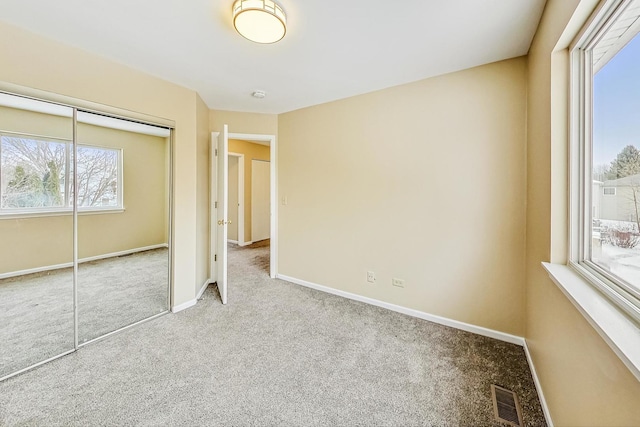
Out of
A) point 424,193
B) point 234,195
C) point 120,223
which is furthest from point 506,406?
point 234,195

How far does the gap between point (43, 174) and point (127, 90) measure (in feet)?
3.38

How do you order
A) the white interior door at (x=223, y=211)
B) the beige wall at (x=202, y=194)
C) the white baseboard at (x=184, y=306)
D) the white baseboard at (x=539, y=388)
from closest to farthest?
the white baseboard at (x=539, y=388) < the white baseboard at (x=184, y=306) < the white interior door at (x=223, y=211) < the beige wall at (x=202, y=194)

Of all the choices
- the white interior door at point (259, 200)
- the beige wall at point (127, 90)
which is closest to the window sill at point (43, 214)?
the beige wall at point (127, 90)

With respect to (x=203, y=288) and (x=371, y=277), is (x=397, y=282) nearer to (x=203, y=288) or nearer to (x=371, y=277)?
(x=371, y=277)

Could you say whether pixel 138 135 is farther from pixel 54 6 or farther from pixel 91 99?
pixel 54 6

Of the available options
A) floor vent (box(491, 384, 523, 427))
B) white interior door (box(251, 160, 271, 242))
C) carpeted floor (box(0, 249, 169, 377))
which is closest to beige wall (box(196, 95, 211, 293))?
carpeted floor (box(0, 249, 169, 377))

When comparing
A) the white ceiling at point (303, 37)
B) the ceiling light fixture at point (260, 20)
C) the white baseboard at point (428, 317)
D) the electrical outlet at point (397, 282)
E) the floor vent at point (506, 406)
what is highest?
the white ceiling at point (303, 37)

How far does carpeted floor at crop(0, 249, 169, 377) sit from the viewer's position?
76.2 inches

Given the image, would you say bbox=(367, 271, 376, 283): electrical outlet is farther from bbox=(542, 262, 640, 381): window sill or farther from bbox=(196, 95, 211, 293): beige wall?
bbox=(196, 95, 211, 293): beige wall

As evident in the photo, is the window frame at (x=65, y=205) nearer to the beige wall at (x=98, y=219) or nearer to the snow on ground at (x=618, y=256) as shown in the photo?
the beige wall at (x=98, y=219)

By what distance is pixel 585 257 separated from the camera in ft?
4.19

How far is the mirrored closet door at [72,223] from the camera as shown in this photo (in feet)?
6.35

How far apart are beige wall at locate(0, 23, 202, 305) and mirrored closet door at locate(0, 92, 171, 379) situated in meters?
0.14

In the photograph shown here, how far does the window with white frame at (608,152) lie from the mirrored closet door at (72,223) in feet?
10.6
